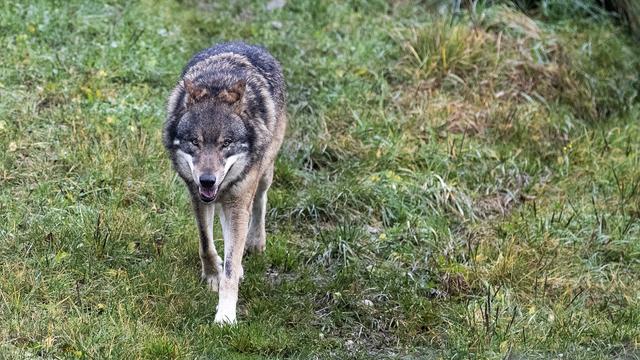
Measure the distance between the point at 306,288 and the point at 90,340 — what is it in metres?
1.87

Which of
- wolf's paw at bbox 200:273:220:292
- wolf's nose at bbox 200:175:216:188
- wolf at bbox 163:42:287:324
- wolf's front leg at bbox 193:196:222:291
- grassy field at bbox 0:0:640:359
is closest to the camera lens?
wolf's nose at bbox 200:175:216:188

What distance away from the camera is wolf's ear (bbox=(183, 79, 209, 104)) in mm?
6230

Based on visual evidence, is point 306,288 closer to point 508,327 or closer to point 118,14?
point 508,327

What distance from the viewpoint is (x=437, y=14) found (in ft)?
36.6

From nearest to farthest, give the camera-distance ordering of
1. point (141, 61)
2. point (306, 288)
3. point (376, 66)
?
1. point (306, 288)
2. point (141, 61)
3. point (376, 66)

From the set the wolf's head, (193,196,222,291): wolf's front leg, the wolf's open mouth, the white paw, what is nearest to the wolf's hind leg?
(193,196,222,291): wolf's front leg

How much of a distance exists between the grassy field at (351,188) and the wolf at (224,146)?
0.28 metres

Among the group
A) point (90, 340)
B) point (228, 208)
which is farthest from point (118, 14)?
point (90, 340)

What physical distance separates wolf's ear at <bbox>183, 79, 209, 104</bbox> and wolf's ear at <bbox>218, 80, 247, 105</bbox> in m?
0.11

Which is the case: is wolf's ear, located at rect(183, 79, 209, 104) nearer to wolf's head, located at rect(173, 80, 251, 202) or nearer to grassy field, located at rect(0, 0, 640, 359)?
wolf's head, located at rect(173, 80, 251, 202)

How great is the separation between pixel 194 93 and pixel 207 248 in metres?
1.10

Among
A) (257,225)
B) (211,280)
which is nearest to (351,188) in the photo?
(257,225)

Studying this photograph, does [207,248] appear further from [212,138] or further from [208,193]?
[212,138]

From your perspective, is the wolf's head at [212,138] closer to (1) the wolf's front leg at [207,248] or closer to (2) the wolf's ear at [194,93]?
(2) the wolf's ear at [194,93]
